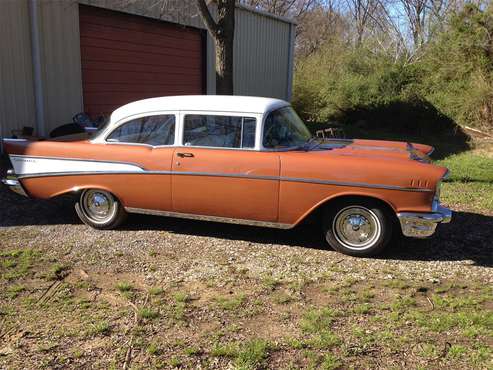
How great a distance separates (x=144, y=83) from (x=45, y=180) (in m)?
→ 5.95

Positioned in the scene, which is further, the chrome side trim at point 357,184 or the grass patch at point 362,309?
the chrome side trim at point 357,184

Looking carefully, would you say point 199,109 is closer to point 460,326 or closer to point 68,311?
point 68,311

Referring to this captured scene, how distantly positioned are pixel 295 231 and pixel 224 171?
1268 millimetres

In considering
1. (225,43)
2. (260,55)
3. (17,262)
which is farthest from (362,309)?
(260,55)

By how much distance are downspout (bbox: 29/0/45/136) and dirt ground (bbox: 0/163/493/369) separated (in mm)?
3266

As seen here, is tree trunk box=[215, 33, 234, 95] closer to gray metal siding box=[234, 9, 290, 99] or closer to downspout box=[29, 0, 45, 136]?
downspout box=[29, 0, 45, 136]

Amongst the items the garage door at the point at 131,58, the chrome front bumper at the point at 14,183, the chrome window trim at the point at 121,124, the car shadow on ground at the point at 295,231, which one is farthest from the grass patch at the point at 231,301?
the garage door at the point at 131,58

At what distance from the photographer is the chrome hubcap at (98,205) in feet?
18.3

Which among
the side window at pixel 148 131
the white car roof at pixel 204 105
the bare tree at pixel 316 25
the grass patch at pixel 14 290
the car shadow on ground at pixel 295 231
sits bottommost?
the grass patch at pixel 14 290

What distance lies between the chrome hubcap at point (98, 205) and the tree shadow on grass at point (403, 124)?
10016 millimetres

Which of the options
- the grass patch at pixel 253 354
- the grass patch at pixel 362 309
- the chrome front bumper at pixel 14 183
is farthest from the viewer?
the chrome front bumper at pixel 14 183

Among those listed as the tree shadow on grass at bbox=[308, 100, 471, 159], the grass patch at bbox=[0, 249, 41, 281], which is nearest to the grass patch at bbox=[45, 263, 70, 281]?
the grass patch at bbox=[0, 249, 41, 281]

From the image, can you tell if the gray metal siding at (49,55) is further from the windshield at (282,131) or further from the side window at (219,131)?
the windshield at (282,131)

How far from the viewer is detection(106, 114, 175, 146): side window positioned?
535 cm
